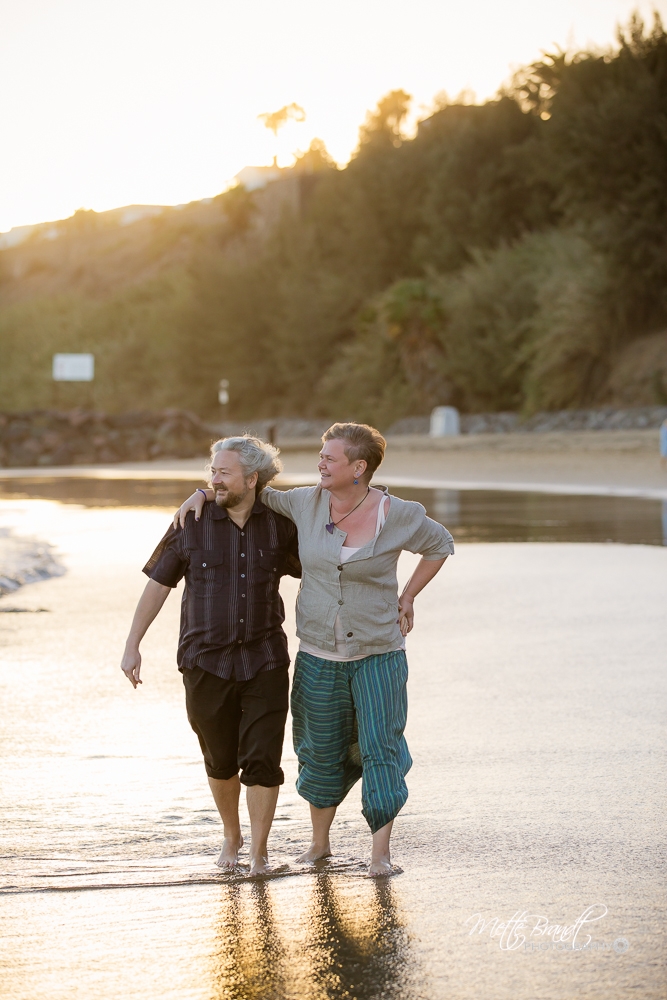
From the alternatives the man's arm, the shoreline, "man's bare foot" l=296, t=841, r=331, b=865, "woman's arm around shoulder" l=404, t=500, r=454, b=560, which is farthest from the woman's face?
the shoreline

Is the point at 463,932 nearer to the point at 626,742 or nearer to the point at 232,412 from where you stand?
the point at 626,742

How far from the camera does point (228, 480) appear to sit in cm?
472

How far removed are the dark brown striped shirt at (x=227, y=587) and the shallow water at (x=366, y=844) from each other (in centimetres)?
72

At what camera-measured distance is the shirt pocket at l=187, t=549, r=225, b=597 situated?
4.76 meters

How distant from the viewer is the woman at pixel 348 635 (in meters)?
4.70

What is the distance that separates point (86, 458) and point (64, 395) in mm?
43667

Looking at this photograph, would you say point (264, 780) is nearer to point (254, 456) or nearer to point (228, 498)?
point (228, 498)

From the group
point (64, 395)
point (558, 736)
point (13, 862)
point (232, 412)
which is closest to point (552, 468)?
point (558, 736)

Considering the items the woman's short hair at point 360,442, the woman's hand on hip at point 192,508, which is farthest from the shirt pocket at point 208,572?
the woman's short hair at point 360,442

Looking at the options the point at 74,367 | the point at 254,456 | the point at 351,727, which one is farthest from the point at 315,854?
the point at 74,367

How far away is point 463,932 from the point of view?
385cm

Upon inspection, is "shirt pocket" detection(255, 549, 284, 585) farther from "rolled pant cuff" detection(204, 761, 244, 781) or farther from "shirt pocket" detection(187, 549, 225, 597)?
"rolled pant cuff" detection(204, 761, 244, 781)

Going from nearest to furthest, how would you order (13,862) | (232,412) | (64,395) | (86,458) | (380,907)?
(380,907), (13,862), (86,458), (232,412), (64,395)

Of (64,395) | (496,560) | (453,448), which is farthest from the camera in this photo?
(64,395)
